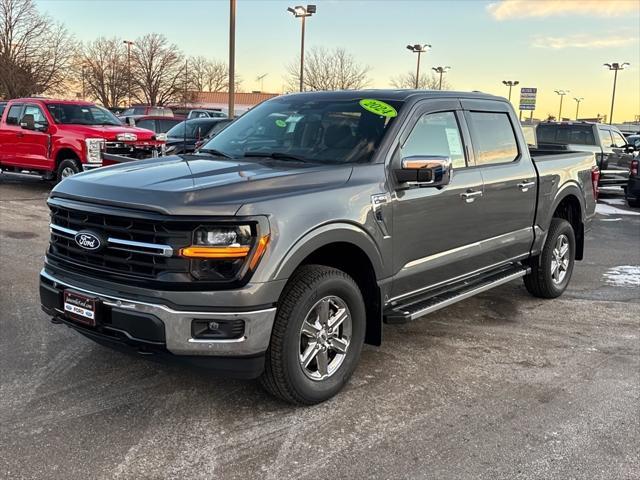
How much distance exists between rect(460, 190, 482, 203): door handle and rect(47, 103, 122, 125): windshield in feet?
33.2

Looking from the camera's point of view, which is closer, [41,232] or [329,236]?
[329,236]

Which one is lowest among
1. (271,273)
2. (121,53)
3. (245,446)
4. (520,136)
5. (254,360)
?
(245,446)

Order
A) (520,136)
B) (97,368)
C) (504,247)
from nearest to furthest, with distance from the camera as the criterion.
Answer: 1. (97,368)
2. (504,247)
3. (520,136)

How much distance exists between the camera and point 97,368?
4180mm

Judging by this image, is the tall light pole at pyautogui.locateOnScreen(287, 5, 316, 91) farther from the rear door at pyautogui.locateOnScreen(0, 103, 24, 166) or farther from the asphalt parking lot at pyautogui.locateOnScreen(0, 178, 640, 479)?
the asphalt parking lot at pyautogui.locateOnScreen(0, 178, 640, 479)

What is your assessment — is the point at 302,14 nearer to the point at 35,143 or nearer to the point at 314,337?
the point at 35,143

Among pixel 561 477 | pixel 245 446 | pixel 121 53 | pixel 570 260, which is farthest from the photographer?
pixel 121 53

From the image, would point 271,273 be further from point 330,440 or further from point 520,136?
point 520,136

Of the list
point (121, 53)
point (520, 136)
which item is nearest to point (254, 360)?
point (520, 136)

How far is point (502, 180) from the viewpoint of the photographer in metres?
5.16

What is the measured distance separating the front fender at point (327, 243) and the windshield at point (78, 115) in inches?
414

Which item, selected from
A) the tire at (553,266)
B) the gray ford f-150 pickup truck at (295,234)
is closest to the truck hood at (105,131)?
the gray ford f-150 pickup truck at (295,234)

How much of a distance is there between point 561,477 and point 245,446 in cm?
158

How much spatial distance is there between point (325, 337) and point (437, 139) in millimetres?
1786
